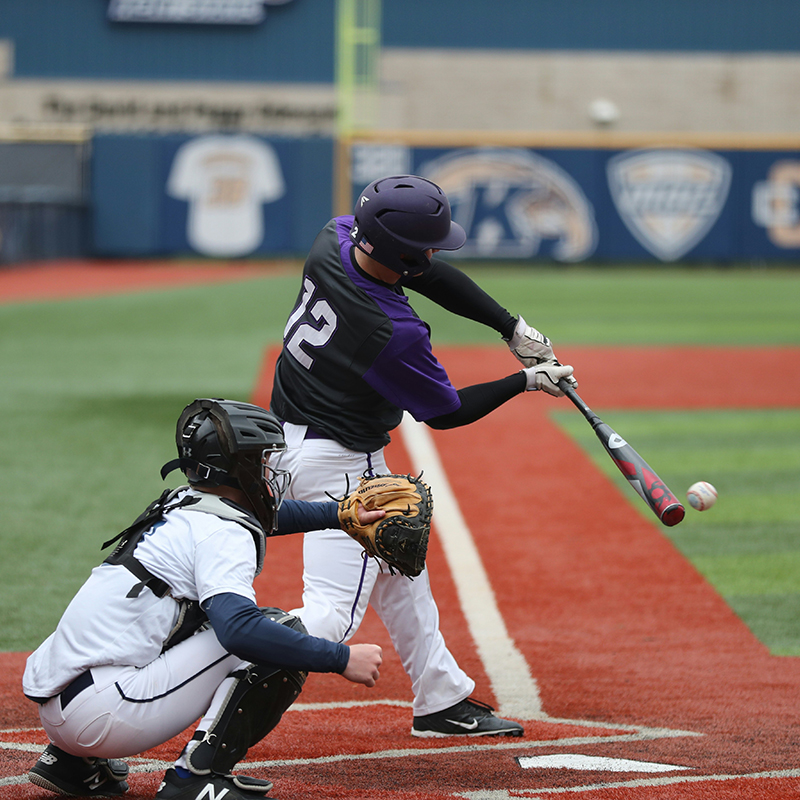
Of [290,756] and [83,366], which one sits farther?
[83,366]

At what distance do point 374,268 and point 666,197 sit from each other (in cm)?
2458

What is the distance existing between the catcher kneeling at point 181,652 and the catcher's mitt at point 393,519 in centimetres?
34

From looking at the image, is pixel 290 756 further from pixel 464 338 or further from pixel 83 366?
pixel 464 338

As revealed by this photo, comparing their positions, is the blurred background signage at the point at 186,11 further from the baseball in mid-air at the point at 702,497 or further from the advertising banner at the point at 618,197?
the baseball in mid-air at the point at 702,497

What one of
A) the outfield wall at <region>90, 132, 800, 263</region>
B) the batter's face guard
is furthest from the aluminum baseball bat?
the outfield wall at <region>90, 132, 800, 263</region>

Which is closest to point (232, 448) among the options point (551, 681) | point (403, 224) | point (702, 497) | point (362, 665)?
point (362, 665)

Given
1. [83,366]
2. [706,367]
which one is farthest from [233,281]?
[706,367]

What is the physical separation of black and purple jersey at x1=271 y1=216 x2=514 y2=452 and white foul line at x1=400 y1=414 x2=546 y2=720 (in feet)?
3.62

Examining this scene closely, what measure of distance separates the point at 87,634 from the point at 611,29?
33604 mm

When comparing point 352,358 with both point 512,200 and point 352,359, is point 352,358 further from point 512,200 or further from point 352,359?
point 512,200

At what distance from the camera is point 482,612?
16.8 feet

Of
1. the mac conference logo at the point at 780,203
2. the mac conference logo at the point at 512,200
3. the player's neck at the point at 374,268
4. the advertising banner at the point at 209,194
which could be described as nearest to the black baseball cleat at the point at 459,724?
the player's neck at the point at 374,268

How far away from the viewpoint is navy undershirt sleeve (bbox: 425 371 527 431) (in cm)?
382

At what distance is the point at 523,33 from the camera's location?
109 ft
